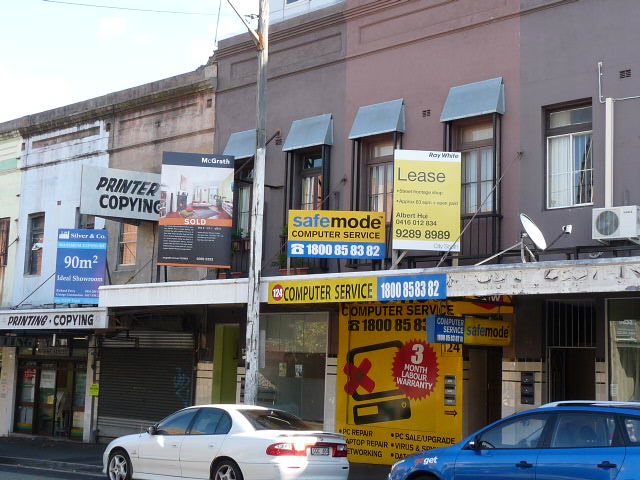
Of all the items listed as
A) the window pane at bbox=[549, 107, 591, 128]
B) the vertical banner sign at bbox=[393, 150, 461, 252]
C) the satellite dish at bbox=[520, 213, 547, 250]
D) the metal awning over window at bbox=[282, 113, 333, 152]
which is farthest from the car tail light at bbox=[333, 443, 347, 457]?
the metal awning over window at bbox=[282, 113, 333, 152]

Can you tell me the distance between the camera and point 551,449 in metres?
9.92

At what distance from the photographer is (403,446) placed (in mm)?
16844

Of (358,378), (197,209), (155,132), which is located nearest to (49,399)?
(155,132)

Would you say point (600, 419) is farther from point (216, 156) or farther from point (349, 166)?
point (216, 156)

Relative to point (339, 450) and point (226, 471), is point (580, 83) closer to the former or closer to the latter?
point (339, 450)

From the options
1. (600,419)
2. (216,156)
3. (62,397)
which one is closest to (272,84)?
(216,156)

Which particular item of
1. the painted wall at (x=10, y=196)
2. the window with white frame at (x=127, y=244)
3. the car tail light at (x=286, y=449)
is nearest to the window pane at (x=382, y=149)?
the car tail light at (x=286, y=449)

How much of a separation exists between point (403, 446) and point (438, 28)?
Result: 25.5ft

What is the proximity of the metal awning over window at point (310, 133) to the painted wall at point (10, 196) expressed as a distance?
1063cm

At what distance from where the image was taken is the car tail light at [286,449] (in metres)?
12.5

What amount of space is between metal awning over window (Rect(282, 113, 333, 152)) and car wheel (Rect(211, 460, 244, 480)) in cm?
773

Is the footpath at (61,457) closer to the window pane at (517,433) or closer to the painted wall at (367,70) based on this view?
the painted wall at (367,70)

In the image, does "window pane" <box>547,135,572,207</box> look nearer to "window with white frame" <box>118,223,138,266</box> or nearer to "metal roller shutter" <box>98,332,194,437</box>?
"metal roller shutter" <box>98,332,194,437</box>

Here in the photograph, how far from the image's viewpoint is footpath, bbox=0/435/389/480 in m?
16.7
